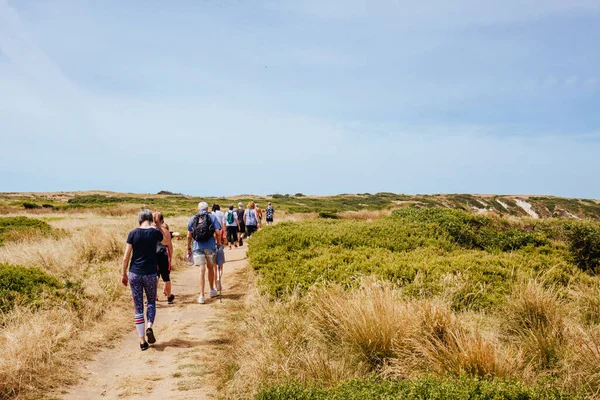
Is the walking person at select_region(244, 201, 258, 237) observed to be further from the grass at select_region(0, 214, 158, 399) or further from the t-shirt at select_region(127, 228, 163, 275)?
the t-shirt at select_region(127, 228, 163, 275)

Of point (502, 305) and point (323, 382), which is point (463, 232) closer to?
point (502, 305)

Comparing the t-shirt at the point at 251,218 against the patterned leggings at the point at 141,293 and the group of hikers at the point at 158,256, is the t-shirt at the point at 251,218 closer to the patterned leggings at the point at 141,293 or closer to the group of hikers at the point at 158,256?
the group of hikers at the point at 158,256

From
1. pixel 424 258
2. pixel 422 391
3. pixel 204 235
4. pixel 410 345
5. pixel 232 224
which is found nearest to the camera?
pixel 422 391

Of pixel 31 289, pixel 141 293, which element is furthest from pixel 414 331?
pixel 31 289

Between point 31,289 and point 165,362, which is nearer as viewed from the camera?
point 165,362

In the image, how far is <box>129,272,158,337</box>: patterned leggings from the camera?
22.0 ft

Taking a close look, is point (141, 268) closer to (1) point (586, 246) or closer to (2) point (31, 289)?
(2) point (31, 289)

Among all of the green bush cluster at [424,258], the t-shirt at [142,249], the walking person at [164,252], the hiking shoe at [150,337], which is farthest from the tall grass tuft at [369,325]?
the walking person at [164,252]

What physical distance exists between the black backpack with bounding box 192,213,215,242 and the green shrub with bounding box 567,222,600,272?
10543 mm

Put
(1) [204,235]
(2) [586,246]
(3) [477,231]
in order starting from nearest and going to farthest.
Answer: (1) [204,235] < (2) [586,246] < (3) [477,231]

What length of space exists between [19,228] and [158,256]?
14.7 m

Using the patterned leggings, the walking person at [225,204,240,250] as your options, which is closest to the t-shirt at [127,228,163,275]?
the patterned leggings

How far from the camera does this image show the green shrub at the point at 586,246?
37.7 feet

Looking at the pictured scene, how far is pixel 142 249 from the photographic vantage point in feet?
22.2
